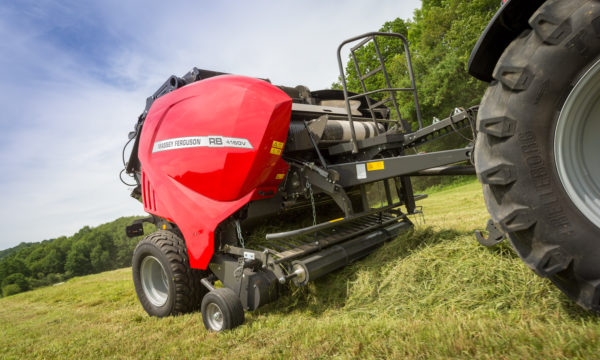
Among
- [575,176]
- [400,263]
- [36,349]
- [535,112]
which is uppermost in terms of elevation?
[535,112]

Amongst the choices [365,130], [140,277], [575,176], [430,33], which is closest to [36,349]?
[140,277]

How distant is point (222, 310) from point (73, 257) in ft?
137

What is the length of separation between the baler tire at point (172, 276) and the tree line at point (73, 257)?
32580 mm

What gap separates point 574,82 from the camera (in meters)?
1.51

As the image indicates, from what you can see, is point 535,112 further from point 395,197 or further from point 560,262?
point 395,197

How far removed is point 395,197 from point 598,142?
8.79ft

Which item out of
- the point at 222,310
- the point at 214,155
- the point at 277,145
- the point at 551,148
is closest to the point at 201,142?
the point at 214,155

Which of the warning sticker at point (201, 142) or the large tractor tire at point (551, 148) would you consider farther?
the warning sticker at point (201, 142)

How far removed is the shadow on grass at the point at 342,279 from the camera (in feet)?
9.99

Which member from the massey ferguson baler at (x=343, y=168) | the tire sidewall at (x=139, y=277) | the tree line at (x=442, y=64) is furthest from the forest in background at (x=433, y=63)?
the tire sidewall at (x=139, y=277)

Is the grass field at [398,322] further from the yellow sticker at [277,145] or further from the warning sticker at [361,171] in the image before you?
the yellow sticker at [277,145]

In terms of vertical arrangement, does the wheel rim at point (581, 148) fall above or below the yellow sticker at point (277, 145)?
below

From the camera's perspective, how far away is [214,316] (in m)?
3.06

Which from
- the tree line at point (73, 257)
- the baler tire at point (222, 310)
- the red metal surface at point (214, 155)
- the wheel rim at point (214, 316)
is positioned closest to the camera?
the baler tire at point (222, 310)
